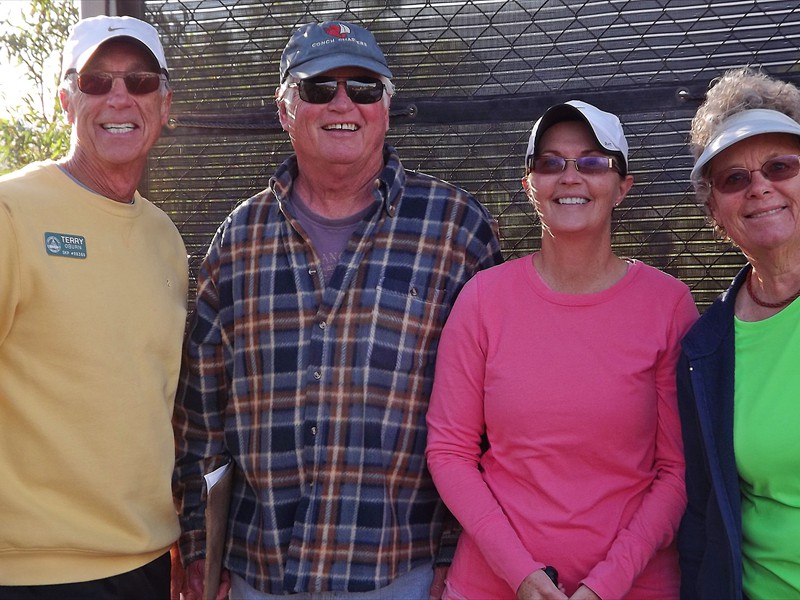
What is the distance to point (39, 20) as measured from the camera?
14.1 ft

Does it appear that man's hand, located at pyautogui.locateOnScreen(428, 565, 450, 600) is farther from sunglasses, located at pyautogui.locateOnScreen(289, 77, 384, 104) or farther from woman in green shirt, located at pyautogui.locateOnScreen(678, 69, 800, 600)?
sunglasses, located at pyautogui.locateOnScreen(289, 77, 384, 104)

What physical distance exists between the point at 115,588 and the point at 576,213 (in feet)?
5.36

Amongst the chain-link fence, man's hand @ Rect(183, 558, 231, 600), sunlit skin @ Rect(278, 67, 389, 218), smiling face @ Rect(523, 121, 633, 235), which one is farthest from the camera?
the chain-link fence

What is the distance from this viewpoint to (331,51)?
249 cm

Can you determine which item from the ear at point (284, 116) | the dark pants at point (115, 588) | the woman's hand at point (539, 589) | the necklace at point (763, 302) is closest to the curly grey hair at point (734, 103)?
the necklace at point (763, 302)

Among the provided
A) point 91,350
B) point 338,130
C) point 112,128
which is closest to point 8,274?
point 91,350

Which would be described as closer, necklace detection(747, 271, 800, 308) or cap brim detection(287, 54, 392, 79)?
necklace detection(747, 271, 800, 308)

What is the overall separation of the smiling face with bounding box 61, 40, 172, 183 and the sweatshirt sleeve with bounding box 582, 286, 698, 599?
1.63 m

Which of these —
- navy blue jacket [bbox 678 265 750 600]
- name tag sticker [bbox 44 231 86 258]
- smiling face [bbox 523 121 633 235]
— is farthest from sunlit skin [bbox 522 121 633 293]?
name tag sticker [bbox 44 231 86 258]

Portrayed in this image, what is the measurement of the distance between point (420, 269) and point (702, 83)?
1.11 m

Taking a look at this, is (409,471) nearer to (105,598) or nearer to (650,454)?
(650,454)

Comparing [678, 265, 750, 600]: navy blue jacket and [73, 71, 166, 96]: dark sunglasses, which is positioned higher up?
[73, 71, 166, 96]: dark sunglasses

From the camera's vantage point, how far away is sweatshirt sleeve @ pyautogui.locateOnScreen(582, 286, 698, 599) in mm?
2094

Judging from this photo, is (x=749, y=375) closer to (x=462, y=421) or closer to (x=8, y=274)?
(x=462, y=421)
